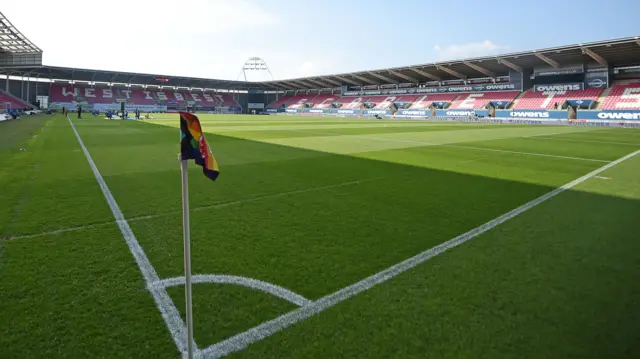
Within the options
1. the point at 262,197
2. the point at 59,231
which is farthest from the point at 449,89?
the point at 59,231

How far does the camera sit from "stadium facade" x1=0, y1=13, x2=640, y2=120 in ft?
151

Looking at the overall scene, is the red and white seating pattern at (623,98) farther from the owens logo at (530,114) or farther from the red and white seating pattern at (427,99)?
the red and white seating pattern at (427,99)

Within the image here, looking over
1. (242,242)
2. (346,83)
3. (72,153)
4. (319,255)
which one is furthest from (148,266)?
(346,83)

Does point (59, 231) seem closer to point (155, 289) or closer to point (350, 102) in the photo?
point (155, 289)

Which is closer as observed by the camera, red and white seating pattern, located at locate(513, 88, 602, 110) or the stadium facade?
the stadium facade

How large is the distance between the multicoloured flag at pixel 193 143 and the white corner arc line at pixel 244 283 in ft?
4.98

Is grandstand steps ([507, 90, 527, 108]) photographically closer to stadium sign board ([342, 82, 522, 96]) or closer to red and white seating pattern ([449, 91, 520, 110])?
red and white seating pattern ([449, 91, 520, 110])

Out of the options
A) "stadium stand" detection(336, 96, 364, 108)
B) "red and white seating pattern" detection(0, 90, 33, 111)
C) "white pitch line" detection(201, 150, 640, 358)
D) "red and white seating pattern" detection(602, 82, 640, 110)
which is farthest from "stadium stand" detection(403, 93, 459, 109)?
"red and white seating pattern" detection(0, 90, 33, 111)

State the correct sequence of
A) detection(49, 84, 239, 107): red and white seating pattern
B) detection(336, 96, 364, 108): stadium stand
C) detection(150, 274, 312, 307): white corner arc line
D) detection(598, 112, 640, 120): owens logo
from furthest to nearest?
1. detection(336, 96, 364, 108): stadium stand
2. detection(49, 84, 239, 107): red and white seating pattern
3. detection(598, 112, 640, 120): owens logo
4. detection(150, 274, 312, 307): white corner arc line

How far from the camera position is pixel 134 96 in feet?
283

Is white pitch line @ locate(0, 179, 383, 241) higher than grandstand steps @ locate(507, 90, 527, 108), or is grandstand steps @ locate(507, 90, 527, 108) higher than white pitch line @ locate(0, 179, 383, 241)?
grandstand steps @ locate(507, 90, 527, 108)

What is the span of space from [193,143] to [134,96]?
313 ft

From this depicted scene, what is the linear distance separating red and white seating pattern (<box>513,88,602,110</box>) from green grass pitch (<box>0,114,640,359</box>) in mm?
48235

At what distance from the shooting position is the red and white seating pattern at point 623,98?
42.5 meters
